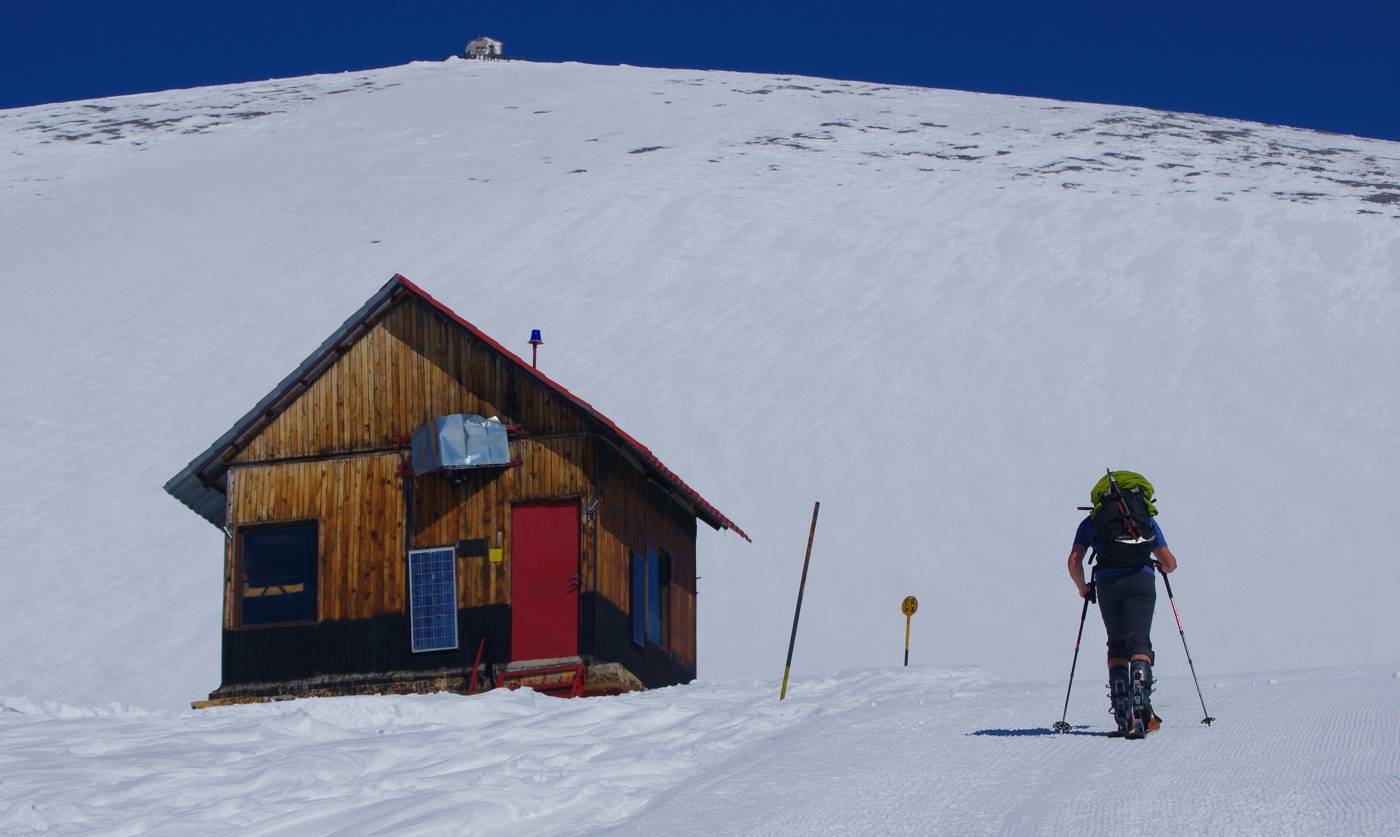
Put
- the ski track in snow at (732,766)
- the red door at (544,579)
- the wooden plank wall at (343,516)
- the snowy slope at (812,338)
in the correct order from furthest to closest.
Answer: the snowy slope at (812,338) < the wooden plank wall at (343,516) < the red door at (544,579) < the ski track in snow at (732,766)

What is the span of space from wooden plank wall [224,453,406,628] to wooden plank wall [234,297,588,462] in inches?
8.9

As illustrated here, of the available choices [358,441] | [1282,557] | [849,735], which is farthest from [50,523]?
[849,735]

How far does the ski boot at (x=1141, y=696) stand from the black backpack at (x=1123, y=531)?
73cm

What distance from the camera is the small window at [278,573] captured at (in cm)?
2061

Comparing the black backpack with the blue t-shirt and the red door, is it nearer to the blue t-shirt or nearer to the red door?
the blue t-shirt

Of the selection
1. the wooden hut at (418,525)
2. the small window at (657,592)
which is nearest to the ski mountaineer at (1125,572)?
the wooden hut at (418,525)

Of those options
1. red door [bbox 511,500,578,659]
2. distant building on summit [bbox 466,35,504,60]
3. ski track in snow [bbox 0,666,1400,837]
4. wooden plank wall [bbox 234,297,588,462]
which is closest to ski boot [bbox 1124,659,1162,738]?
ski track in snow [bbox 0,666,1400,837]

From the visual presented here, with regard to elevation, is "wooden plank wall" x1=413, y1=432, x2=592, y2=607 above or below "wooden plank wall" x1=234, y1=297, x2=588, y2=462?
below

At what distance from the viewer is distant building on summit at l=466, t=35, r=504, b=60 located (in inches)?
3593

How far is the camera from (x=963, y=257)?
47.8 metres

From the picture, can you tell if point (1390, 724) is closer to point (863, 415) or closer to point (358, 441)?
point (358, 441)

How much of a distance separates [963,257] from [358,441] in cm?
2918

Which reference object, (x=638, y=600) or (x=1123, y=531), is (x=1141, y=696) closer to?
(x=1123, y=531)

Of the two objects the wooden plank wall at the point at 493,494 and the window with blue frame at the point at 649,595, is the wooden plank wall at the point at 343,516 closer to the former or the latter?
the wooden plank wall at the point at 493,494
